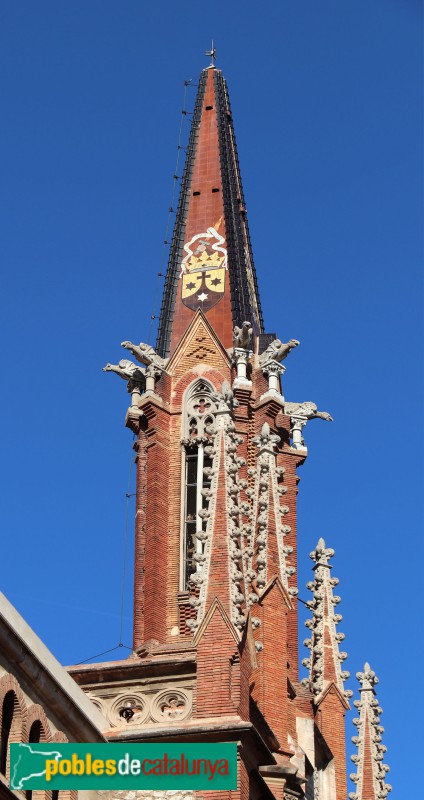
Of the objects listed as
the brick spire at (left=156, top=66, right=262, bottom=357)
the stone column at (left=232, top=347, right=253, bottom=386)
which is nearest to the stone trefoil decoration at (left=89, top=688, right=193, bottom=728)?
the stone column at (left=232, top=347, right=253, bottom=386)

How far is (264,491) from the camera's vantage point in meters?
32.6

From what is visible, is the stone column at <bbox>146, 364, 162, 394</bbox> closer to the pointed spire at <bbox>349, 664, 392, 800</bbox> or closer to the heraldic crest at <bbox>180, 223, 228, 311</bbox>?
the heraldic crest at <bbox>180, 223, 228, 311</bbox>

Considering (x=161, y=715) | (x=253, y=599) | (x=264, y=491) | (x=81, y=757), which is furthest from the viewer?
(x=264, y=491)

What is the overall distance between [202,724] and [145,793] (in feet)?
3.73

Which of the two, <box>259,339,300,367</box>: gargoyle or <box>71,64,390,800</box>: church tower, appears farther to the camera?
<box>259,339,300,367</box>: gargoyle

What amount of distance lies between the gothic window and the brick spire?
60.5ft

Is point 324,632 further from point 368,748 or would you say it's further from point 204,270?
point 204,270

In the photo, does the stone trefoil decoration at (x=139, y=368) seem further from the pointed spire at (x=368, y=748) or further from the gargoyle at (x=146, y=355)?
the pointed spire at (x=368, y=748)

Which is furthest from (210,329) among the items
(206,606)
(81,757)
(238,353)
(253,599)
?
(81,757)

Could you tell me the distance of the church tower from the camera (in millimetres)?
25469

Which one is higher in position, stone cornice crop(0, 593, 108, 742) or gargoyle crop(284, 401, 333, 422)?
gargoyle crop(284, 401, 333, 422)

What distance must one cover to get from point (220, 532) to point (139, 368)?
14.0m

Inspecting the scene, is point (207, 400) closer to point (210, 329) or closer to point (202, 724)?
point (210, 329)

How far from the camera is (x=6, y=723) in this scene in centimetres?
2302
